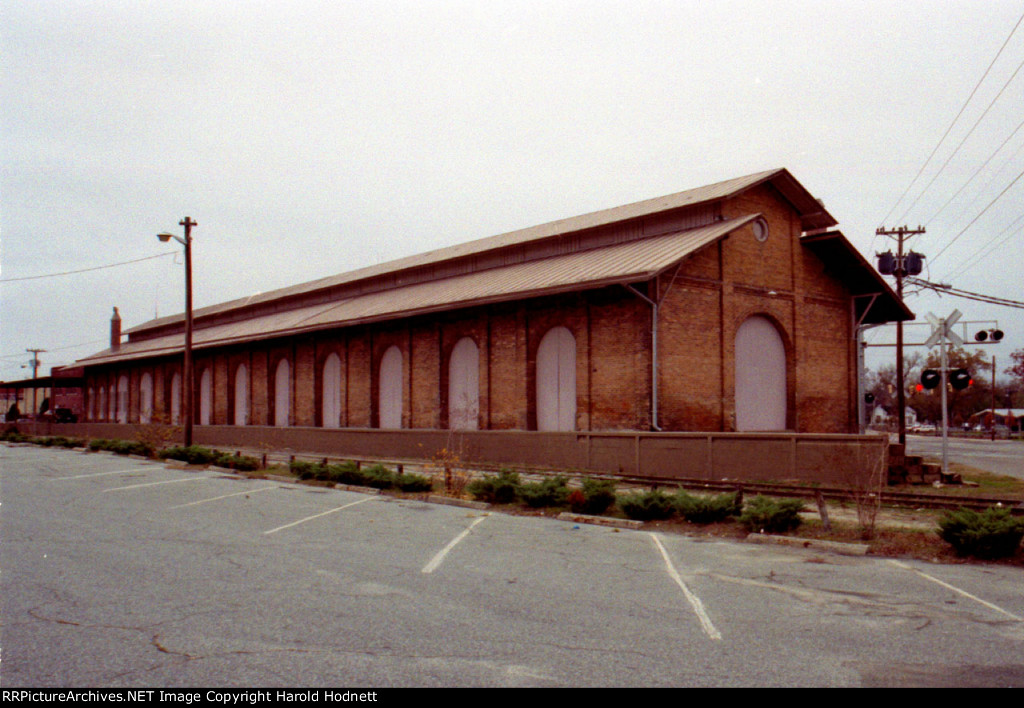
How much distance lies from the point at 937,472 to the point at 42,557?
18.5 metres

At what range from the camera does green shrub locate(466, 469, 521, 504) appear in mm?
15352

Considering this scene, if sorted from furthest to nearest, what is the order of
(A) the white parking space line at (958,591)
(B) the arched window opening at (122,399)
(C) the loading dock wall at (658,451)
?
1. (B) the arched window opening at (122,399)
2. (C) the loading dock wall at (658,451)
3. (A) the white parking space line at (958,591)

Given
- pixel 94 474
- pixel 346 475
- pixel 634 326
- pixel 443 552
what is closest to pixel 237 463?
pixel 94 474

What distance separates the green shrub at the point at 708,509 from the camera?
12422mm

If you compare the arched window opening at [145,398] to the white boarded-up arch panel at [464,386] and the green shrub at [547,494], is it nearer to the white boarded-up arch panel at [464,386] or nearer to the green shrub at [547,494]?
the white boarded-up arch panel at [464,386]

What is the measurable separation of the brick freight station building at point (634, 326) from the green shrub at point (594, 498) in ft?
27.4

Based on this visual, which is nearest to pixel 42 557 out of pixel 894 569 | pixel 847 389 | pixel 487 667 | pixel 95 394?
pixel 487 667

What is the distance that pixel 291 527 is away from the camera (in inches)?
470

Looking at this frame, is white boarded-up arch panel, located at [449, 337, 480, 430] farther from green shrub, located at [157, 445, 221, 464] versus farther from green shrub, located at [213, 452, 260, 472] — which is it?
green shrub, located at [157, 445, 221, 464]

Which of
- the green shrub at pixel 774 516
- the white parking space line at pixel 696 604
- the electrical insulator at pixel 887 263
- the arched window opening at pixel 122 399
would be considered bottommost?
the white parking space line at pixel 696 604

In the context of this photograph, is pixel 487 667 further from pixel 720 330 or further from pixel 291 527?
pixel 720 330

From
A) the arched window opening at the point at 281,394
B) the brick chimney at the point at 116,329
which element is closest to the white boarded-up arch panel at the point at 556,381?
the arched window opening at the point at 281,394

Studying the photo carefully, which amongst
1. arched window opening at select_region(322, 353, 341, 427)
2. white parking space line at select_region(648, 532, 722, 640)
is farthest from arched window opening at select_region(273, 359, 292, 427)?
white parking space line at select_region(648, 532, 722, 640)
